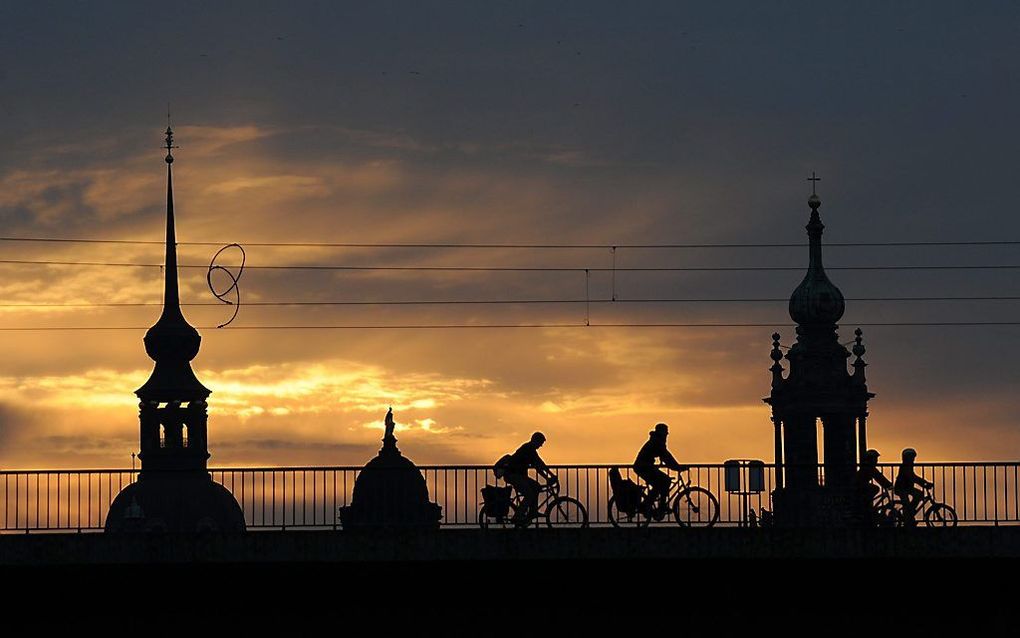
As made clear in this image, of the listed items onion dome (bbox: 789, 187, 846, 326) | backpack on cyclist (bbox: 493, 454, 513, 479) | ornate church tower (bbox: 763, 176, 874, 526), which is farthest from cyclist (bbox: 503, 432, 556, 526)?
onion dome (bbox: 789, 187, 846, 326)

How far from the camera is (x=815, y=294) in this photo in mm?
139500

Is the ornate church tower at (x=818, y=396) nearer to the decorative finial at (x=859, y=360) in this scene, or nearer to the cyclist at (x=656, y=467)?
the decorative finial at (x=859, y=360)

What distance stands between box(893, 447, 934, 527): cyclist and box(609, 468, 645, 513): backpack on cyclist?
4.58 m

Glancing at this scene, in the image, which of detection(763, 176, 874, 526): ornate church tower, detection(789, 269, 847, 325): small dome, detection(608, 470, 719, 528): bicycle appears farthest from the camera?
detection(789, 269, 847, 325): small dome

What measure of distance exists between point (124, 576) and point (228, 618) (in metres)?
1.87

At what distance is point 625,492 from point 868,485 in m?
4.24

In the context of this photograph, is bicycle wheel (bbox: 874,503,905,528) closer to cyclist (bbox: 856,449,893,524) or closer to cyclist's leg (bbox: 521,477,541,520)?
cyclist (bbox: 856,449,893,524)

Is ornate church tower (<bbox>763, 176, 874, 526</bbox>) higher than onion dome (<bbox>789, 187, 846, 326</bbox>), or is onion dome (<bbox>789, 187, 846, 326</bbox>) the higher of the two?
onion dome (<bbox>789, 187, 846, 326</bbox>)

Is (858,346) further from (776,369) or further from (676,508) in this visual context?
(676,508)

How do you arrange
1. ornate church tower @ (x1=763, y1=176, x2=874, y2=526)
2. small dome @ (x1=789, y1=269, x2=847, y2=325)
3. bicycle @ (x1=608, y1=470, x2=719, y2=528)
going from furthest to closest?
small dome @ (x1=789, y1=269, x2=847, y2=325) → ornate church tower @ (x1=763, y1=176, x2=874, y2=526) → bicycle @ (x1=608, y1=470, x2=719, y2=528)

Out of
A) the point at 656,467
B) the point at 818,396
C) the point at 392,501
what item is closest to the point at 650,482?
the point at 656,467

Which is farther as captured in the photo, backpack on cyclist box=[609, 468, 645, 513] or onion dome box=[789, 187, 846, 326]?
onion dome box=[789, 187, 846, 326]

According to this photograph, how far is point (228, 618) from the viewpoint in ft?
146

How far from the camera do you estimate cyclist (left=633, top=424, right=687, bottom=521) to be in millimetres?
45812
